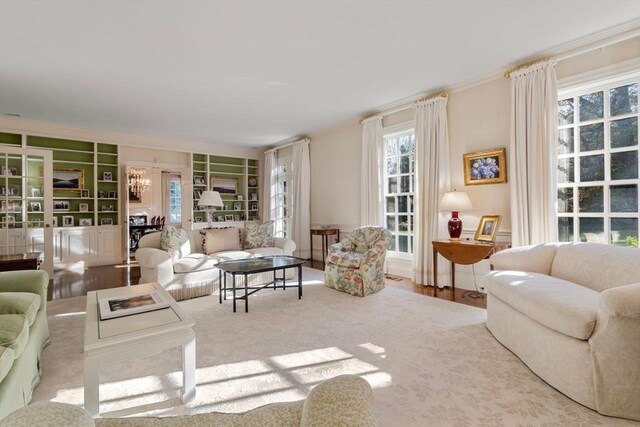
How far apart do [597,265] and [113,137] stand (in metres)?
7.74

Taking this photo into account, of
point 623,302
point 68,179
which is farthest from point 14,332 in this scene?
point 68,179

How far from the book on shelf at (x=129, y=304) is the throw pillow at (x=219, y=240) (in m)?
2.36

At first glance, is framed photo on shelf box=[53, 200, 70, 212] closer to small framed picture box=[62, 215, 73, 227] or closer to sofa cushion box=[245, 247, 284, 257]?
small framed picture box=[62, 215, 73, 227]

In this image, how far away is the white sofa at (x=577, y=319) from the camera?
1586 millimetres

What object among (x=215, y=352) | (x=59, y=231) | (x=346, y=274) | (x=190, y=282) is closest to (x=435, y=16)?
(x=346, y=274)

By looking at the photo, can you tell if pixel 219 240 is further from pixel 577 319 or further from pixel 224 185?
pixel 577 319

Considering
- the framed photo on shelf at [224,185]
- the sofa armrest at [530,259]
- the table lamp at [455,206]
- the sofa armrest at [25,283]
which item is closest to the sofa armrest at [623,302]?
the sofa armrest at [530,259]

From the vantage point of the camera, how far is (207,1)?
7.86ft

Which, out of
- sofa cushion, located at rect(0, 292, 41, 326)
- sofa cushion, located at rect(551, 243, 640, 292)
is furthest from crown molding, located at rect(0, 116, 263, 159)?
sofa cushion, located at rect(551, 243, 640, 292)

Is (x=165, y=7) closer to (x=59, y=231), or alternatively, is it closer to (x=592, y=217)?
(x=592, y=217)

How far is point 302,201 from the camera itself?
6.67m

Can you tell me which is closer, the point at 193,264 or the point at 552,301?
the point at 552,301

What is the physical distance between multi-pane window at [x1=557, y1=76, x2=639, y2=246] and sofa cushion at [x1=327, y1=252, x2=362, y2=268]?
2248 mm

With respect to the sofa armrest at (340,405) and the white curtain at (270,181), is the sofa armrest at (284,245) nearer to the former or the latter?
the white curtain at (270,181)
